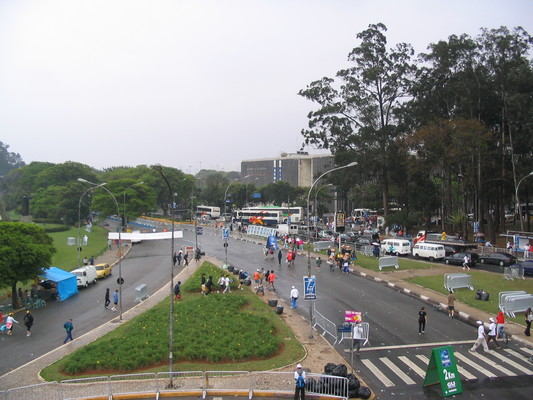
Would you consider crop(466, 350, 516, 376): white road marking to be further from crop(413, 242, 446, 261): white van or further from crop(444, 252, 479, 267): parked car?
crop(413, 242, 446, 261): white van

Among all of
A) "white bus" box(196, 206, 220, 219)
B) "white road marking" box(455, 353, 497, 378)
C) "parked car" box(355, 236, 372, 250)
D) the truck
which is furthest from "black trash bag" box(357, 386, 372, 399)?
"white bus" box(196, 206, 220, 219)

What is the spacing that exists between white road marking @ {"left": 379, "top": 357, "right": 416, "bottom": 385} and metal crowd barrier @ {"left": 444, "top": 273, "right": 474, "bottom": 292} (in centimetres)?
1204

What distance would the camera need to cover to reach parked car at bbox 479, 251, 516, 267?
37.7 m

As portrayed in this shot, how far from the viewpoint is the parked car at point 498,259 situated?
3769cm

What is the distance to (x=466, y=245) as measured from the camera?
43469 mm

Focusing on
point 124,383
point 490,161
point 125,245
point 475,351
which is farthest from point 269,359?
point 125,245

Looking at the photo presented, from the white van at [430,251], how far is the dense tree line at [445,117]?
12235mm

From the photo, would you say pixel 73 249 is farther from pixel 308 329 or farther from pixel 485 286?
pixel 485 286

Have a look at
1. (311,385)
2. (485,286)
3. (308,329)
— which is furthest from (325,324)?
(485,286)

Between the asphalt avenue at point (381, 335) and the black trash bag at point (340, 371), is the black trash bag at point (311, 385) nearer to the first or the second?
the black trash bag at point (340, 371)

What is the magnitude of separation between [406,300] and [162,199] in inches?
3399

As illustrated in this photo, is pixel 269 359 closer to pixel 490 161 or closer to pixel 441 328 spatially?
pixel 441 328

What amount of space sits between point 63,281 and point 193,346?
16.6m

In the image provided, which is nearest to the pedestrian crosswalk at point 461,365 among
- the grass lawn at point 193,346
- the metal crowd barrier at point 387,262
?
the grass lawn at point 193,346
